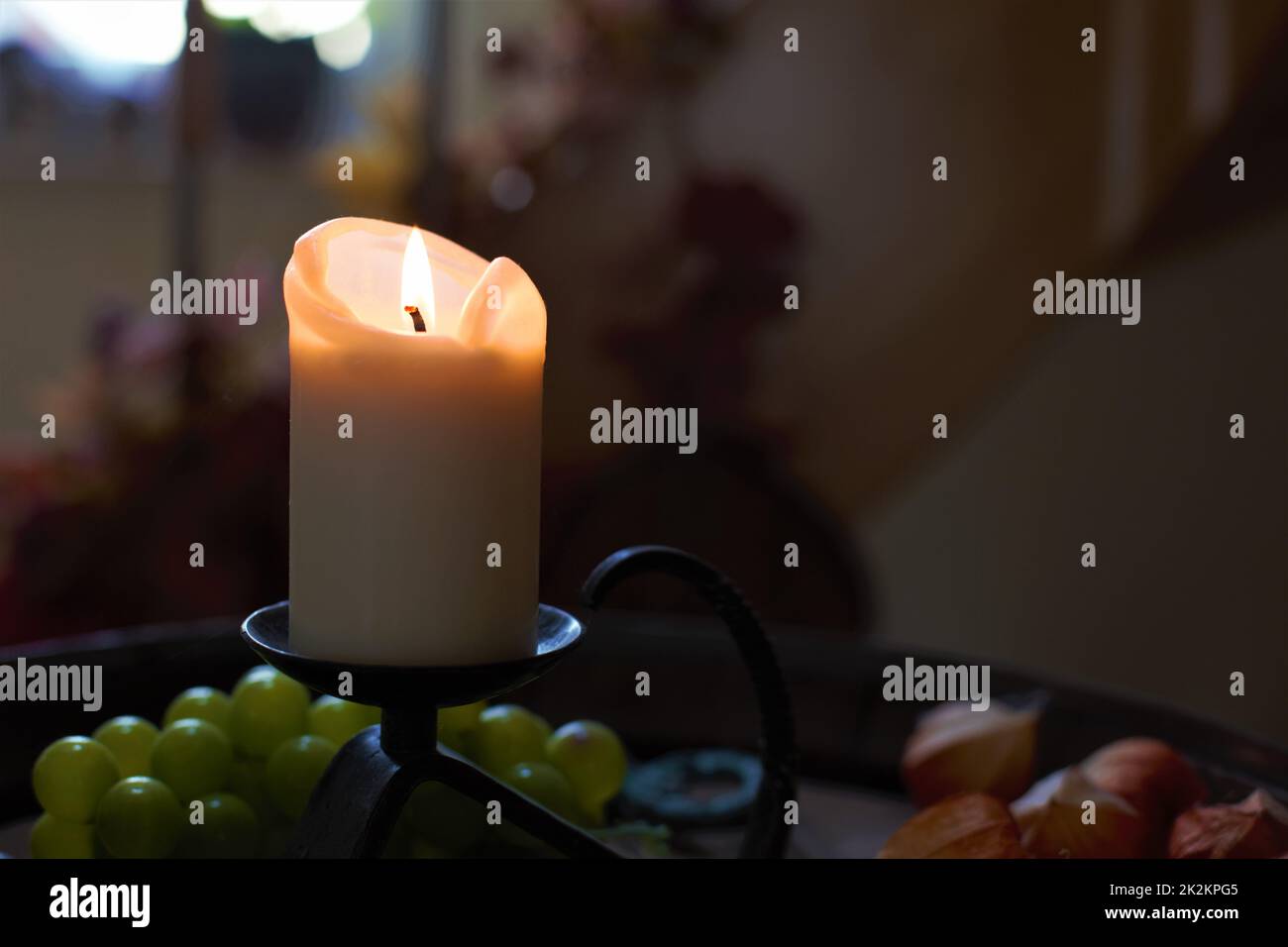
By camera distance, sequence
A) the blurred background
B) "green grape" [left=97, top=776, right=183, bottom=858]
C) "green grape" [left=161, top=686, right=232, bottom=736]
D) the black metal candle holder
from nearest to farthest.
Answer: the black metal candle holder
"green grape" [left=97, top=776, right=183, bottom=858]
"green grape" [left=161, top=686, right=232, bottom=736]
the blurred background

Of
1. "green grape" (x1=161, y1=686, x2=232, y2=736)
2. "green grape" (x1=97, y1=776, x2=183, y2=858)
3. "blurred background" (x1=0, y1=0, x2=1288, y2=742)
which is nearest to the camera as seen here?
"green grape" (x1=97, y1=776, x2=183, y2=858)

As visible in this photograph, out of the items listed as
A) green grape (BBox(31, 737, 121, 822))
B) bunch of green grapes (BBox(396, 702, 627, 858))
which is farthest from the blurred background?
green grape (BBox(31, 737, 121, 822))

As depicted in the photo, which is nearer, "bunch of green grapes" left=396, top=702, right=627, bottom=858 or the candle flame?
the candle flame

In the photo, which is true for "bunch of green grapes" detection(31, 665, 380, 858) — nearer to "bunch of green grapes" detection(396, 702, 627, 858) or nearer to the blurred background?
"bunch of green grapes" detection(396, 702, 627, 858)

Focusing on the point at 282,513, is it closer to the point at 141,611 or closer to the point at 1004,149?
the point at 141,611

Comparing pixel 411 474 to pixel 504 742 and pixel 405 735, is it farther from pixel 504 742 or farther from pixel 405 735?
pixel 504 742

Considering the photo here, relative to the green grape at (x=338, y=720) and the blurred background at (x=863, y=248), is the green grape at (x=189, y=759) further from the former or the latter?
the blurred background at (x=863, y=248)

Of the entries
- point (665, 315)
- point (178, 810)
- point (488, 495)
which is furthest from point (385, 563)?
point (665, 315)

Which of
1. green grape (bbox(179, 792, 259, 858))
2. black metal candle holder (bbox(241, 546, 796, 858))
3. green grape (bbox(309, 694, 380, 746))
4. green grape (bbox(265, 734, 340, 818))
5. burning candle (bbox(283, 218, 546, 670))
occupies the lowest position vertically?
green grape (bbox(179, 792, 259, 858))
